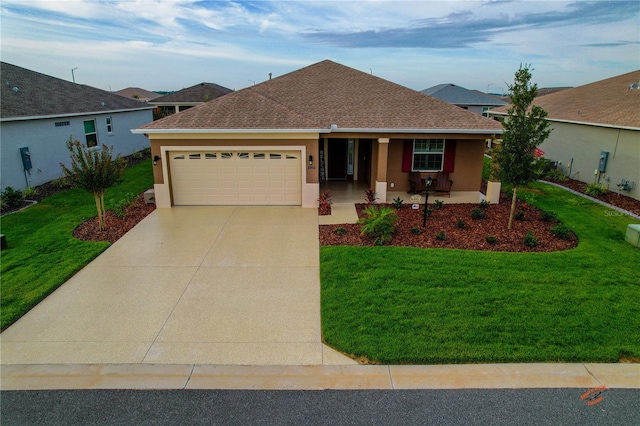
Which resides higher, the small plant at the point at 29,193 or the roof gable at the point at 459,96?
the roof gable at the point at 459,96

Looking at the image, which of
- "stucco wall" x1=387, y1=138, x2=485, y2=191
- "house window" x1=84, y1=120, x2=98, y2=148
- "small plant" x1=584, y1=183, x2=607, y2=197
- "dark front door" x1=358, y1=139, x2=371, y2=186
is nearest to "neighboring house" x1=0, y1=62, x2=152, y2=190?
"house window" x1=84, y1=120, x2=98, y2=148

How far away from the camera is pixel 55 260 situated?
9.60 m

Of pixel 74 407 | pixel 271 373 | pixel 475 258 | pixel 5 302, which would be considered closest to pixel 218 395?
pixel 271 373

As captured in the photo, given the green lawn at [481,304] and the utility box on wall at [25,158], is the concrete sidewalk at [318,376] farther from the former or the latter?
the utility box on wall at [25,158]

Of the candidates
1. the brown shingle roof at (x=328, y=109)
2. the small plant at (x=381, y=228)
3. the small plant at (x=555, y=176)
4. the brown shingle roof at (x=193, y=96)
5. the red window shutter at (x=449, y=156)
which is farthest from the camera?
the brown shingle roof at (x=193, y=96)

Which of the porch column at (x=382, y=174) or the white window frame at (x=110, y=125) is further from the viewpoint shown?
the white window frame at (x=110, y=125)

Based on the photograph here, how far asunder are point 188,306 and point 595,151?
1727 centimetres

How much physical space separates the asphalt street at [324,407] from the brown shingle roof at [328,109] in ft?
31.0

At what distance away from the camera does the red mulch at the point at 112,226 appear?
36.9ft

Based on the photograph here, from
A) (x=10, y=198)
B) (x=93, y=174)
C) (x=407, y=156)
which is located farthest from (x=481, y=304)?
(x=10, y=198)

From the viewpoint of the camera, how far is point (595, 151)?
16922 millimetres

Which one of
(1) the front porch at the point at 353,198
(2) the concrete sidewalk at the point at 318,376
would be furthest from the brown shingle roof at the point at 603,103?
(2) the concrete sidewalk at the point at 318,376

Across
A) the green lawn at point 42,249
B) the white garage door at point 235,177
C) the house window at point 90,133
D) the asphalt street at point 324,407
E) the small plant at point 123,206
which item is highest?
the house window at point 90,133

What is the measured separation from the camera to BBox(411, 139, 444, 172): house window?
15.4 metres
